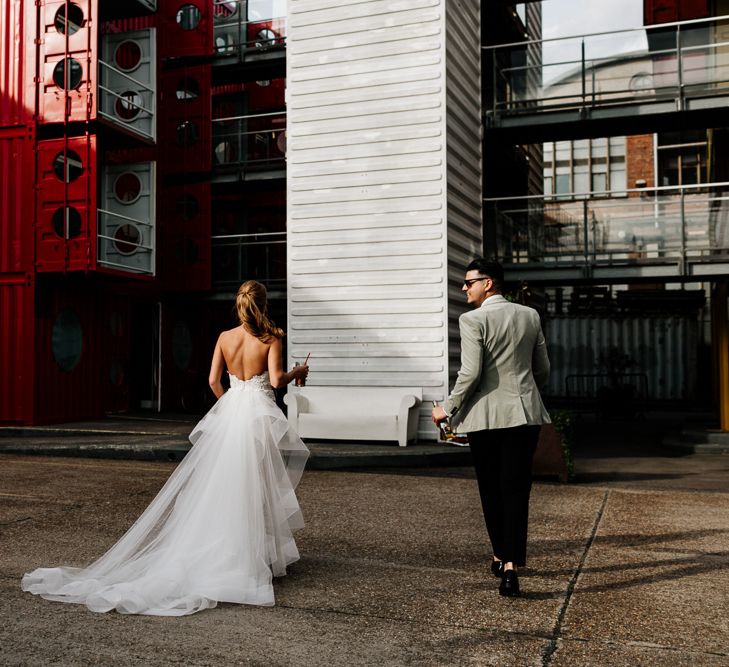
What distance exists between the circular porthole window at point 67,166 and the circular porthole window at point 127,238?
1562 millimetres

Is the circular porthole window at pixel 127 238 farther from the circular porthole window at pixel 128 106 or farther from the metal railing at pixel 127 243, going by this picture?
the circular porthole window at pixel 128 106

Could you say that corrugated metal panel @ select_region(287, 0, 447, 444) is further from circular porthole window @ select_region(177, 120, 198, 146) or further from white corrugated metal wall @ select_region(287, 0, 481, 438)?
circular porthole window @ select_region(177, 120, 198, 146)

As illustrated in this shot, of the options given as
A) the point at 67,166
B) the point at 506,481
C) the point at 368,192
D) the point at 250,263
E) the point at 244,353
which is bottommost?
the point at 506,481

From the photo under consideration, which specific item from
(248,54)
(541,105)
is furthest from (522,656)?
(248,54)

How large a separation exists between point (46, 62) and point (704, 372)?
1816cm

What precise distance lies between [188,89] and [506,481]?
16.0 metres

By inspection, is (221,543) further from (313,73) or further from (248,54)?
(248,54)

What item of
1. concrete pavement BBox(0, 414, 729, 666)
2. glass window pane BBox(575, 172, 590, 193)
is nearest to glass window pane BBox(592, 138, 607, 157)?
glass window pane BBox(575, 172, 590, 193)

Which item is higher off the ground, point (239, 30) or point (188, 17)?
point (188, 17)

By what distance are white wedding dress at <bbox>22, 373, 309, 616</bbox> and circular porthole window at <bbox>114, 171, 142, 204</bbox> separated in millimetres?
13353

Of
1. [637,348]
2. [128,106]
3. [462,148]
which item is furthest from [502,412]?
[637,348]

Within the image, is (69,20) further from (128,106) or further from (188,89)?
(188,89)

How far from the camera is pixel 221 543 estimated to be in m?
4.67

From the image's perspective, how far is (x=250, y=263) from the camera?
Answer: 59.7 ft
